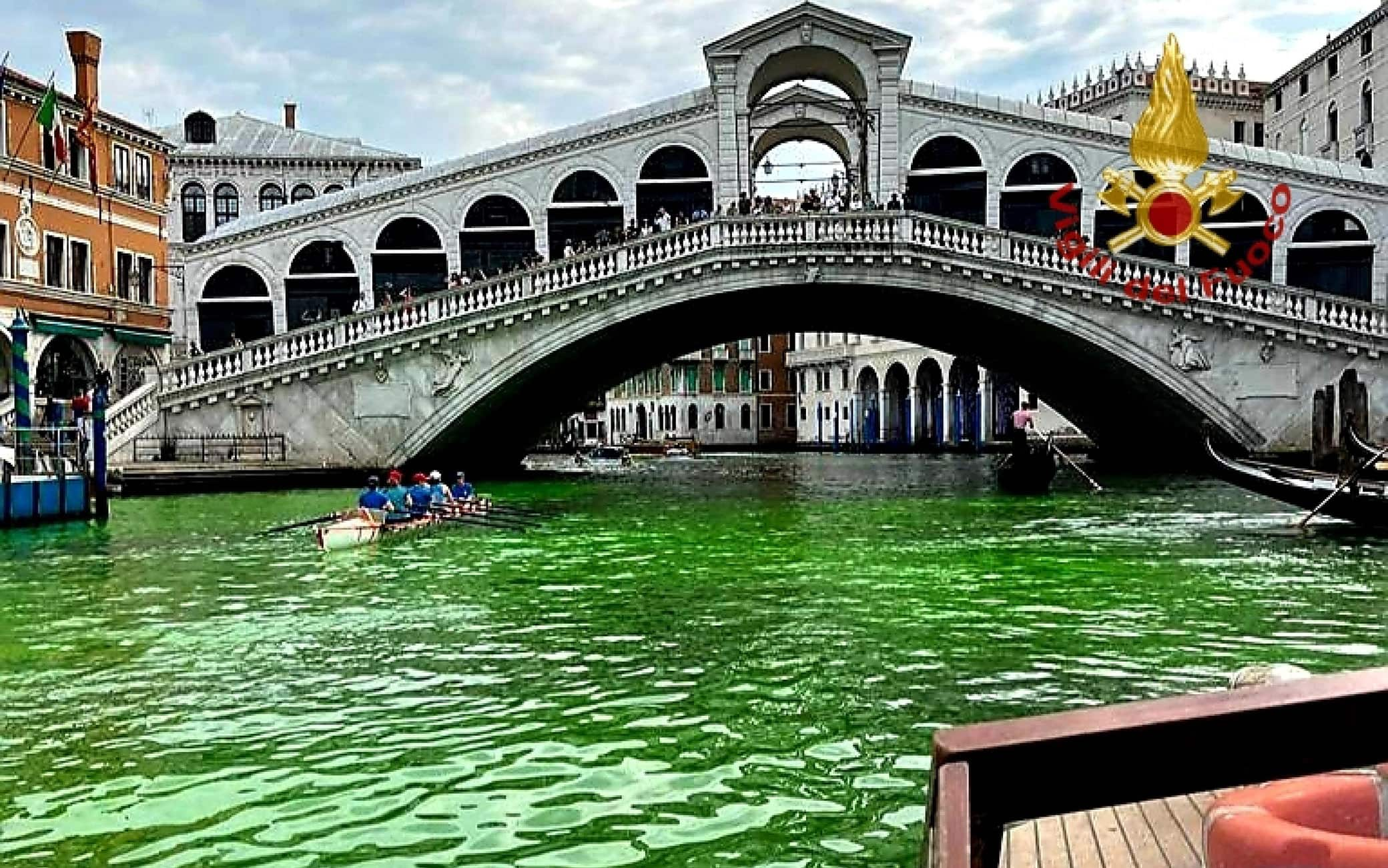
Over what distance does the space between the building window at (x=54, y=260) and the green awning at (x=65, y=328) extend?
0.76 metres

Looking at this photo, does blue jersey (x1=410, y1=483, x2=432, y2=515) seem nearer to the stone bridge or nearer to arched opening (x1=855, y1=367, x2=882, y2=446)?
the stone bridge

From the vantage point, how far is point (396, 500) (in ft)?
51.4

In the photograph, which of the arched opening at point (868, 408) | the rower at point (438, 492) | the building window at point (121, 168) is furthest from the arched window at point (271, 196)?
the arched opening at point (868, 408)

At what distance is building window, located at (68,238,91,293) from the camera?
27.2m

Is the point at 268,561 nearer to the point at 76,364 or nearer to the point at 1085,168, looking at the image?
the point at 76,364

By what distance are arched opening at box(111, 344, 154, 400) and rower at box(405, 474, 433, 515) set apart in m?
15.2

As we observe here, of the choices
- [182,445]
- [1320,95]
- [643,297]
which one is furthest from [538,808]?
[1320,95]

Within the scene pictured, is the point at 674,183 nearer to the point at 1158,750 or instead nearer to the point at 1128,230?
the point at 1128,230

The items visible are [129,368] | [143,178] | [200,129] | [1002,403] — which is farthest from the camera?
[1002,403]

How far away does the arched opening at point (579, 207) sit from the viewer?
2761cm

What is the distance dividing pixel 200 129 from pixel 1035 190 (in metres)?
23.3

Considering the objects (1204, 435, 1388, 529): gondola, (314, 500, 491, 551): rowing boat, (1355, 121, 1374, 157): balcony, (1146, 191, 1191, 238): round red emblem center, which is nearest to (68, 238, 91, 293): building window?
(314, 500, 491, 551): rowing boat

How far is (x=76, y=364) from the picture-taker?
28141mm

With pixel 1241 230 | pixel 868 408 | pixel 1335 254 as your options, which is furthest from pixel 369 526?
pixel 868 408
